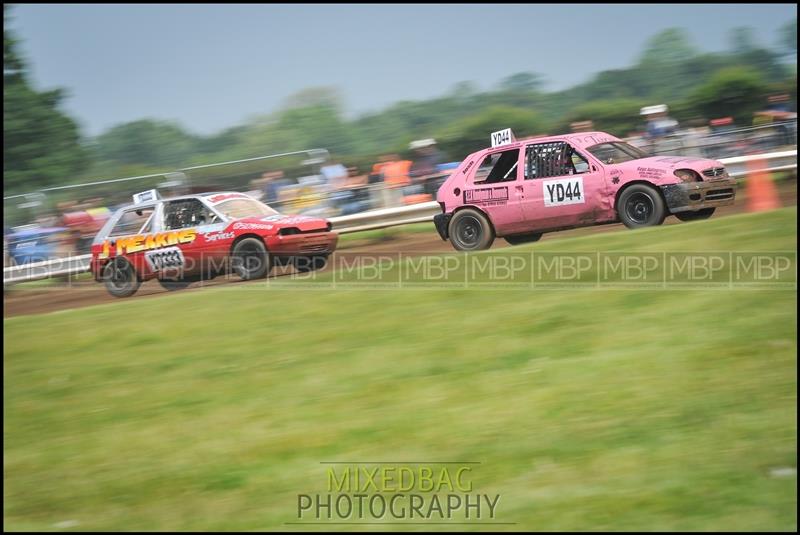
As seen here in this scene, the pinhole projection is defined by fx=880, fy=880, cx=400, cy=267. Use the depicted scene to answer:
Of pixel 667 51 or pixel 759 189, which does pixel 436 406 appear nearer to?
pixel 759 189

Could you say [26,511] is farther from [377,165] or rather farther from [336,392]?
[377,165]

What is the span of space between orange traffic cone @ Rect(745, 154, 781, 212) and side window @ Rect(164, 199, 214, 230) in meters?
7.81

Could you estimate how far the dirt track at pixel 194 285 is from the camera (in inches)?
501

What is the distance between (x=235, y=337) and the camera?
845 centimetres

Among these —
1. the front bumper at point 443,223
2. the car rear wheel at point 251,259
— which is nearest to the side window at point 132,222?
the car rear wheel at point 251,259

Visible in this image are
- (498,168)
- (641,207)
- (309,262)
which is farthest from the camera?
(309,262)

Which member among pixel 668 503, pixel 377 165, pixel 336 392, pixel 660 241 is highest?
pixel 377 165

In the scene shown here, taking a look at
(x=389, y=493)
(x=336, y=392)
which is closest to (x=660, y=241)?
(x=336, y=392)

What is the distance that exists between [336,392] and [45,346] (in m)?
3.83

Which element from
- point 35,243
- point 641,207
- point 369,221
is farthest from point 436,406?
point 35,243

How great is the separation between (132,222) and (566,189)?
6305 millimetres

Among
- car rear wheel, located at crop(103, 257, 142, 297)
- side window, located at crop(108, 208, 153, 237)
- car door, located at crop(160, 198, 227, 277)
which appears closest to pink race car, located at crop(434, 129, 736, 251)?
car door, located at crop(160, 198, 227, 277)

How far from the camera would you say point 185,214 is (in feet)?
41.3

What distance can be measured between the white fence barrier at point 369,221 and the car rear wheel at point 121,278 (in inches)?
37.1
